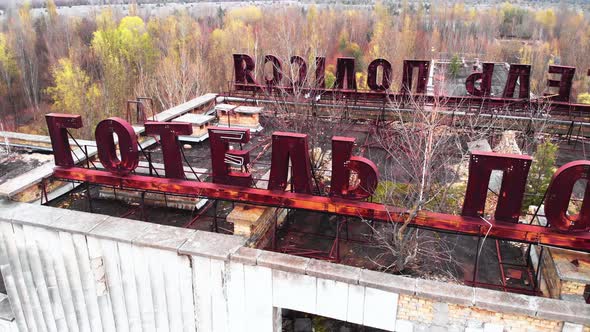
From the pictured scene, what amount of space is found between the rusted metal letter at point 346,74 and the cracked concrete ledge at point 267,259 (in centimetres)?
1510

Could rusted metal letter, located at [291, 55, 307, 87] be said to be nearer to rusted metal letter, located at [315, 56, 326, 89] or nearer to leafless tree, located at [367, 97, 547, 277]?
rusted metal letter, located at [315, 56, 326, 89]

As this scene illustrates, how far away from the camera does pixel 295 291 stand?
12.1 m

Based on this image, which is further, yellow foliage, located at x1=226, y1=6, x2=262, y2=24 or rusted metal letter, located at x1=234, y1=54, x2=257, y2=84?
yellow foliage, located at x1=226, y1=6, x2=262, y2=24

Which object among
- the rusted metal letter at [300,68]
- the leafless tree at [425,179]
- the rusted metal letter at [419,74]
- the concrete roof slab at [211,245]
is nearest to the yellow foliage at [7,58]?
the rusted metal letter at [300,68]

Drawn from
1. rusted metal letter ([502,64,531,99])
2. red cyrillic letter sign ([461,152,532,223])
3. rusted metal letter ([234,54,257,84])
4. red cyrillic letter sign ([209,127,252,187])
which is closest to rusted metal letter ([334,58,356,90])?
rusted metal letter ([234,54,257,84])

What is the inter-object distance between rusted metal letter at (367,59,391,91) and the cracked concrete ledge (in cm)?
1463

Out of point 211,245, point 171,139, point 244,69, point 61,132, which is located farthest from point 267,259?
point 244,69

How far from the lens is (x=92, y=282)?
13.7 metres

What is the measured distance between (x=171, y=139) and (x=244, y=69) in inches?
514

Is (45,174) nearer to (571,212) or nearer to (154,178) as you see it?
(154,178)

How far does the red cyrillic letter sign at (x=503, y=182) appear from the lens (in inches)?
457

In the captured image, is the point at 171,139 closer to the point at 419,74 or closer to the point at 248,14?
the point at 419,74

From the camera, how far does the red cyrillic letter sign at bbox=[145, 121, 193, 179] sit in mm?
14117

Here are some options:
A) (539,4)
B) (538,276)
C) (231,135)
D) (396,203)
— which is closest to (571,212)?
(538,276)
